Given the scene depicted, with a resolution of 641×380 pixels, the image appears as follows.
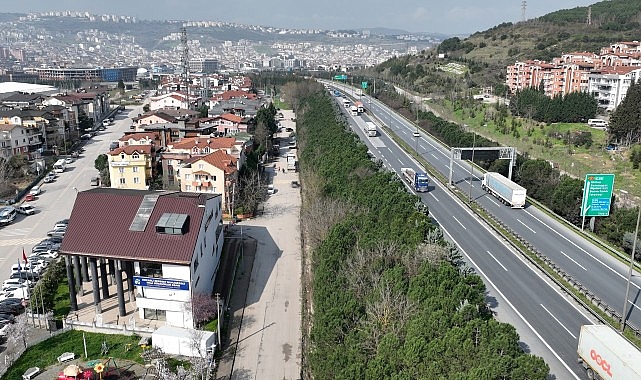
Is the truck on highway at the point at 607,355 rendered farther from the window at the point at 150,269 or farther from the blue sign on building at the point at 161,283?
the window at the point at 150,269

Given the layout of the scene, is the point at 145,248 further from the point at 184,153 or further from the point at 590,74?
the point at 590,74

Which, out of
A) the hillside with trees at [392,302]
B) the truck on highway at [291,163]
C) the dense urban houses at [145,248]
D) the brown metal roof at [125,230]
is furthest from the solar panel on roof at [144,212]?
the truck on highway at [291,163]

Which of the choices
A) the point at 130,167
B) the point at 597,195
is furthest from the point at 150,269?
the point at 597,195

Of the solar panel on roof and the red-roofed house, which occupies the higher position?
the solar panel on roof

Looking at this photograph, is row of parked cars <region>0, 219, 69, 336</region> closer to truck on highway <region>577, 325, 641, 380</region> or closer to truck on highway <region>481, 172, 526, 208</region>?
truck on highway <region>577, 325, 641, 380</region>

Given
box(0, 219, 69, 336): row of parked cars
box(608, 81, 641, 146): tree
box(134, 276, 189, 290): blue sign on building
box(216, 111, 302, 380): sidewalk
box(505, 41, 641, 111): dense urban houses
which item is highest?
box(505, 41, 641, 111): dense urban houses

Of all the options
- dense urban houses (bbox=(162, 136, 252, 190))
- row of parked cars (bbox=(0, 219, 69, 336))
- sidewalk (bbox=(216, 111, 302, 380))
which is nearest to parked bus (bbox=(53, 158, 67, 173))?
dense urban houses (bbox=(162, 136, 252, 190))
